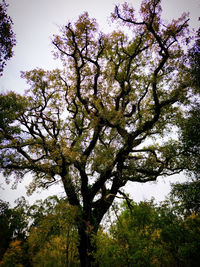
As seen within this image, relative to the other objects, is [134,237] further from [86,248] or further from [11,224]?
[11,224]

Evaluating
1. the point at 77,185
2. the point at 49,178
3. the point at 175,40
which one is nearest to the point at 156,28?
the point at 175,40

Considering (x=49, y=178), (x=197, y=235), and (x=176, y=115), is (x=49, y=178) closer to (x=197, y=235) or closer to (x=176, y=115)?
(x=197, y=235)

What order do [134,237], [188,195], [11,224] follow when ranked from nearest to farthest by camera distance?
[134,237]
[188,195]
[11,224]

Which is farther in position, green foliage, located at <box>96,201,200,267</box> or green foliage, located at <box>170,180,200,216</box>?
green foliage, located at <box>170,180,200,216</box>

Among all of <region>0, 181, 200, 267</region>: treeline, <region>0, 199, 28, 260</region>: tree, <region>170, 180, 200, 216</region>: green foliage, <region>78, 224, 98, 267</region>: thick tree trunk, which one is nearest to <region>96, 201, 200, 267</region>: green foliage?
<region>0, 181, 200, 267</region>: treeline

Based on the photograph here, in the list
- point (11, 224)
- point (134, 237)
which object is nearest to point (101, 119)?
point (134, 237)

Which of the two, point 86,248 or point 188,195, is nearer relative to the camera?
point 86,248

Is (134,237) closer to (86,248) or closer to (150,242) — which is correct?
(150,242)

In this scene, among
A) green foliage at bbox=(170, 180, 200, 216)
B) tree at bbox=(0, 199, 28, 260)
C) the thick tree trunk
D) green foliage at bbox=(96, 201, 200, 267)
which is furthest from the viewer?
tree at bbox=(0, 199, 28, 260)

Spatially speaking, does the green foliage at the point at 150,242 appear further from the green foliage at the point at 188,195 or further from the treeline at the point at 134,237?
the green foliage at the point at 188,195

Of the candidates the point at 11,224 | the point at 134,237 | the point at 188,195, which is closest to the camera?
the point at 134,237

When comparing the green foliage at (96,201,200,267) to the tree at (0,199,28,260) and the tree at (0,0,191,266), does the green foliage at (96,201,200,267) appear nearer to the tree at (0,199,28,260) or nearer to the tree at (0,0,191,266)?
the tree at (0,0,191,266)

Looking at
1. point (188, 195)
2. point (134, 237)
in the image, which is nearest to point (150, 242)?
A: point (134, 237)

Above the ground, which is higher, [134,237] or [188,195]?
[188,195]
